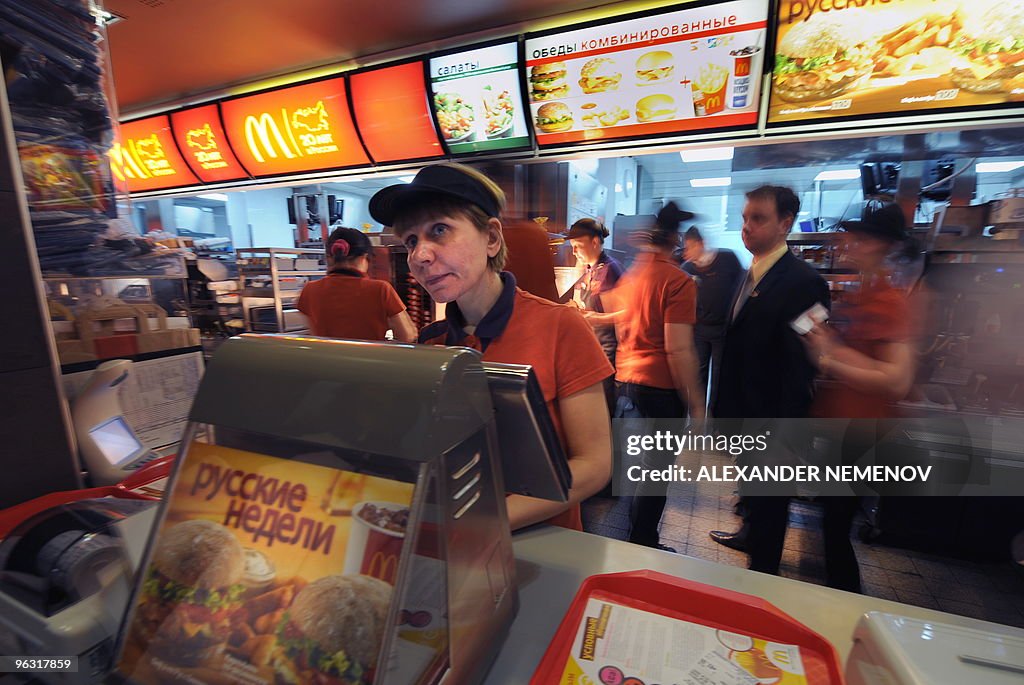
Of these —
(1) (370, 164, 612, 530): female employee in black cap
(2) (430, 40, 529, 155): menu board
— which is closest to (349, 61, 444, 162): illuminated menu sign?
(2) (430, 40, 529, 155): menu board

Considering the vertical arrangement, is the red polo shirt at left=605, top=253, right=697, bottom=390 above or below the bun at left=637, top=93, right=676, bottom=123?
below

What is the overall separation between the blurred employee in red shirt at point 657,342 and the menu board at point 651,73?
0.54m

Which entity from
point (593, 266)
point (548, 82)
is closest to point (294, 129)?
point (548, 82)

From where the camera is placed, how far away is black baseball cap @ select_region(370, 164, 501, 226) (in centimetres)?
110

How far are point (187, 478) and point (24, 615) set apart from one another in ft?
1.19

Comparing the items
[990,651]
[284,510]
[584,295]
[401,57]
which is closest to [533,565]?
[284,510]

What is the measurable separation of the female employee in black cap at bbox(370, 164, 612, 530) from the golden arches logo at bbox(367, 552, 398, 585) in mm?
584

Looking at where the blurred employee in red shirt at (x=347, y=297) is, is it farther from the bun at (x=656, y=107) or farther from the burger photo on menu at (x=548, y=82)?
the bun at (x=656, y=107)

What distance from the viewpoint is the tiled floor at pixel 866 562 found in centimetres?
241

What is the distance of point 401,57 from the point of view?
288cm

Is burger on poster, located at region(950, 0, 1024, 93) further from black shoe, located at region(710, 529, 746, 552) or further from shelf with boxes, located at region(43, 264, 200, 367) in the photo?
shelf with boxes, located at region(43, 264, 200, 367)

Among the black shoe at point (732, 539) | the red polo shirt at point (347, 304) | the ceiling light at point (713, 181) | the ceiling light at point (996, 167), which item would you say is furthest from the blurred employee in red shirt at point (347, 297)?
the ceiling light at point (996, 167)

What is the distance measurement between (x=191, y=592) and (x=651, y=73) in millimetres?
2743

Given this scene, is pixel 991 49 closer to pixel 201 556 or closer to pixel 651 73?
pixel 651 73
